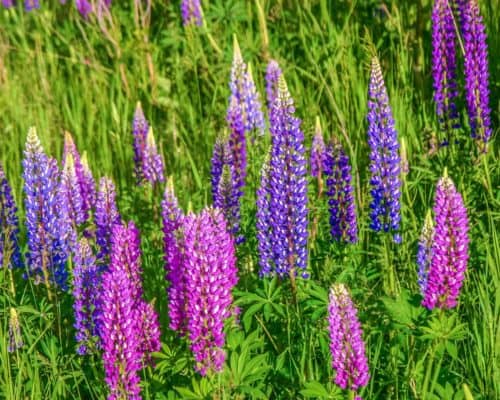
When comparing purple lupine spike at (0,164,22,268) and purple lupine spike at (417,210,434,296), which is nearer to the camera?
purple lupine spike at (417,210,434,296)

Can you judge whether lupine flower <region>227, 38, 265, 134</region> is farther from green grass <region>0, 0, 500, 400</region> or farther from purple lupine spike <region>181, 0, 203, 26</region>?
purple lupine spike <region>181, 0, 203, 26</region>

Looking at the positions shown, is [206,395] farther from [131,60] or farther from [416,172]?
[131,60]

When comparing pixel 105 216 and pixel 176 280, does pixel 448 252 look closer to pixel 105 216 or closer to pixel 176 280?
pixel 176 280

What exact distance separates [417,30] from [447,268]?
10.0 ft

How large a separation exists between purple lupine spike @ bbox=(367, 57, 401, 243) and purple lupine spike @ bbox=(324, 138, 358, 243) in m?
0.10

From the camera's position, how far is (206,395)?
2.73m

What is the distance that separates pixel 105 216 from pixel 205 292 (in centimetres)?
120

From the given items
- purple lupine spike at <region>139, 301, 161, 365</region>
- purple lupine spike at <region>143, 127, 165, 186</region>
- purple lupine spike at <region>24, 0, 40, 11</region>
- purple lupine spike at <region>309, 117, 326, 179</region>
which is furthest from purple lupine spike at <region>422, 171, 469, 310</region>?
purple lupine spike at <region>24, 0, 40, 11</region>

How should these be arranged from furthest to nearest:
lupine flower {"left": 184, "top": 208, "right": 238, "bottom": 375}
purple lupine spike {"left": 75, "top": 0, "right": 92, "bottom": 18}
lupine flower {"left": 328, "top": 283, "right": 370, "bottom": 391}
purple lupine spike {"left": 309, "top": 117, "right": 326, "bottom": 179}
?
1. purple lupine spike {"left": 75, "top": 0, "right": 92, "bottom": 18}
2. purple lupine spike {"left": 309, "top": 117, "right": 326, "bottom": 179}
3. lupine flower {"left": 184, "top": 208, "right": 238, "bottom": 375}
4. lupine flower {"left": 328, "top": 283, "right": 370, "bottom": 391}

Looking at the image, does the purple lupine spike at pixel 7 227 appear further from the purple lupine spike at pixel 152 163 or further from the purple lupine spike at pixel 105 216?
the purple lupine spike at pixel 152 163

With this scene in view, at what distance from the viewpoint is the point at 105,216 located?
3.63 meters

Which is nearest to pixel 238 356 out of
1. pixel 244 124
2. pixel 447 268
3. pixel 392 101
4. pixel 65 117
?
pixel 447 268

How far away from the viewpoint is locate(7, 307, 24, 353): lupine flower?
3.01 m

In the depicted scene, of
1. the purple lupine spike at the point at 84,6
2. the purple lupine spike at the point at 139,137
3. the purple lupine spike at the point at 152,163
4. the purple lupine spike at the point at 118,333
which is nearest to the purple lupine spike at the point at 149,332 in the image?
the purple lupine spike at the point at 118,333
